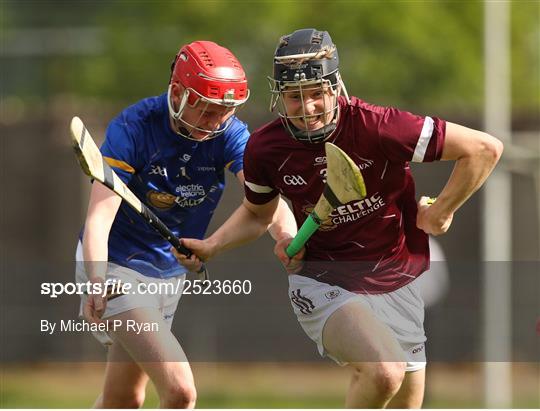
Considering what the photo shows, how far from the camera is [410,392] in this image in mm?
5711

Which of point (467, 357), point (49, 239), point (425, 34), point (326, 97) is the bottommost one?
point (467, 357)

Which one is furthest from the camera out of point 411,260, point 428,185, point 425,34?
point 425,34

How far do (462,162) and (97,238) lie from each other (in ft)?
5.40

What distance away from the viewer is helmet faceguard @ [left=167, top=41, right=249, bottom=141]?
5.56m

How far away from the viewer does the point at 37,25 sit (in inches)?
1118

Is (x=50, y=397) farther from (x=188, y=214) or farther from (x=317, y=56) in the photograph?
(x=317, y=56)

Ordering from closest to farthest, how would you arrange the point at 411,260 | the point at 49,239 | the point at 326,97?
the point at 326,97, the point at 411,260, the point at 49,239

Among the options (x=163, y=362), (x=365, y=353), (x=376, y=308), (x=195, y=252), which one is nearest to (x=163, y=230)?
(x=195, y=252)

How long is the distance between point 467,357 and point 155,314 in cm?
725

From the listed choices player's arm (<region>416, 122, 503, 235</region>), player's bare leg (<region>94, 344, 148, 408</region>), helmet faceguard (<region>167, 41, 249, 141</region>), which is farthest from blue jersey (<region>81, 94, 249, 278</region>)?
player's arm (<region>416, 122, 503, 235</region>)

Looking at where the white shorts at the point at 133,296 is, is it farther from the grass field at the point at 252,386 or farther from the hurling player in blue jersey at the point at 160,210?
the grass field at the point at 252,386

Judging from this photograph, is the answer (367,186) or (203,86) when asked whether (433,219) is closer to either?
(367,186)

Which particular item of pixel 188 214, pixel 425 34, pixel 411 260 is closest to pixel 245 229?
pixel 188 214

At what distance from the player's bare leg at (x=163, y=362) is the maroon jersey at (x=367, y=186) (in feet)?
2.29
